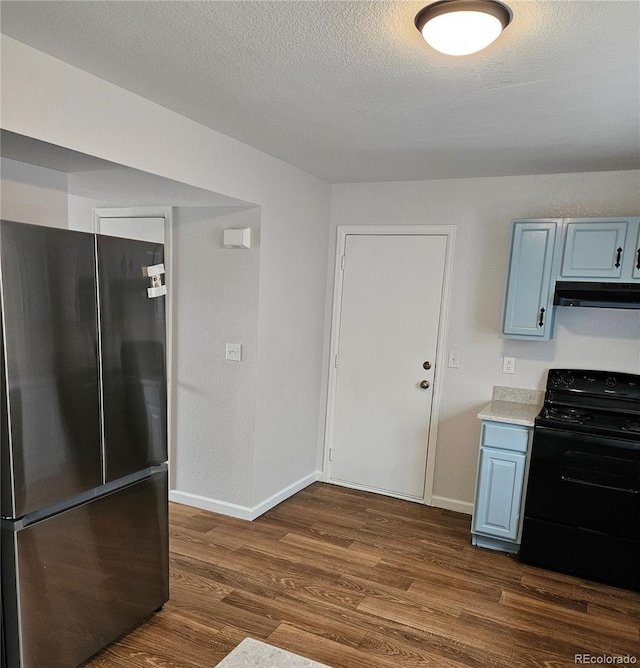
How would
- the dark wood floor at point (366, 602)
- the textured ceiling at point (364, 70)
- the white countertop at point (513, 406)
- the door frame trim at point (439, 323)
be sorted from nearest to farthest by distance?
the textured ceiling at point (364, 70) → the dark wood floor at point (366, 602) → the white countertop at point (513, 406) → the door frame trim at point (439, 323)

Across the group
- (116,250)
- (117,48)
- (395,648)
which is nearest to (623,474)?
(395,648)

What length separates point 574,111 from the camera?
2.25 metres

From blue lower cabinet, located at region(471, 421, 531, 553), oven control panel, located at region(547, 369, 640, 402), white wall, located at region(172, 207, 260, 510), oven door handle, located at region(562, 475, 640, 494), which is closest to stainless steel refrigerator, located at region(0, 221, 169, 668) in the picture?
white wall, located at region(172, 207, 260, 510)

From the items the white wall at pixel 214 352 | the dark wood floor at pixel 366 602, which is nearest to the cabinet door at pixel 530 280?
the dark wood floor at pixel 366 602

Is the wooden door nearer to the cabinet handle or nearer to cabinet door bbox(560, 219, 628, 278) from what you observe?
cabinet door bbox(560, 219, 628, 278)

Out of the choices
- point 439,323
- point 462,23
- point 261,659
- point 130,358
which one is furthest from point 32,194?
point 439,323

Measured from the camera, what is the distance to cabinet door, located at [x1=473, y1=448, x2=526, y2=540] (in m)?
3.15

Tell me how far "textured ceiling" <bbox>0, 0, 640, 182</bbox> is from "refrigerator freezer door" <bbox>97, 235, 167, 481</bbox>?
714 millimetres

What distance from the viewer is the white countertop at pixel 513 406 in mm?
3133

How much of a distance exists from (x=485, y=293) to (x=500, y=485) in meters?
1.32

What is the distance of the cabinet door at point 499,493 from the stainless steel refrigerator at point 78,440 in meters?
1.96

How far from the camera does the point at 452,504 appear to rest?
3822mm

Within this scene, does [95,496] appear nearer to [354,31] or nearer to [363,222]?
[354,31]

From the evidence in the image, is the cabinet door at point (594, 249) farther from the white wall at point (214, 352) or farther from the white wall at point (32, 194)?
the white wall at point (32, 194)
